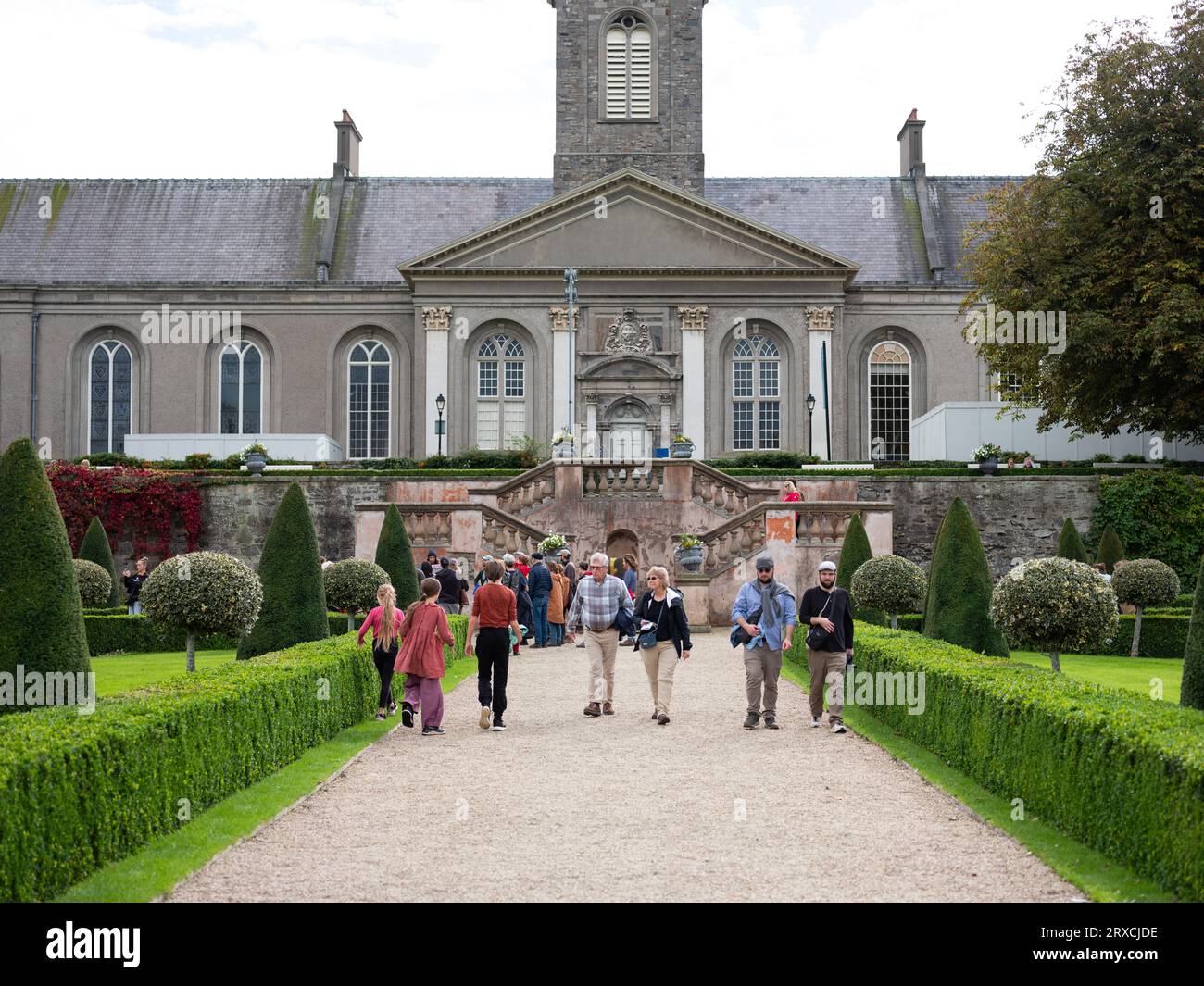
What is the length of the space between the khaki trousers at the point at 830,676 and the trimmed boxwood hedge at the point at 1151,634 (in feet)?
31.5

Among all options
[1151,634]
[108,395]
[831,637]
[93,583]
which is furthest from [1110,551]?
[108,395]

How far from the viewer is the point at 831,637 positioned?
14812 mm

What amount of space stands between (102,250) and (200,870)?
43.2m

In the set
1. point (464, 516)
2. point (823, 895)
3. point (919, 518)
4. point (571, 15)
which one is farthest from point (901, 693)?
point (571, 15)

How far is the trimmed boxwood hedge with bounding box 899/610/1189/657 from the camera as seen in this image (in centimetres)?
2431

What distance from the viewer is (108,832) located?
8.50 m

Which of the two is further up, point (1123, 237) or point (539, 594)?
point (1123, 237)

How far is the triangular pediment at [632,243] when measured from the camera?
4328cm

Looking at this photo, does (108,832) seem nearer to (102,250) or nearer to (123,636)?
(123,636)

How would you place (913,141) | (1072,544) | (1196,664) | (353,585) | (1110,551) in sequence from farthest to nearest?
(913,141) → (1110,551) → (1072,544) → (353,585) → (1196,664)

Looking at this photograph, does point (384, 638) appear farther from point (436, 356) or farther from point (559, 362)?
point (436, 356)

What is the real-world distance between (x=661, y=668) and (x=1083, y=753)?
21.4ft

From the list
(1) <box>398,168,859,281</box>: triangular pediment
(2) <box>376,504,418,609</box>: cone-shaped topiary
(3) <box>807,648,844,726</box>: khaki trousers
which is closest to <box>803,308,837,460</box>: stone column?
(1) <box>398,168,859,281</box>: triangular pediment

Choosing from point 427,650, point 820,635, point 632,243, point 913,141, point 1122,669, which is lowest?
point 1122,669
